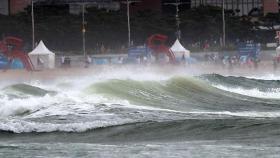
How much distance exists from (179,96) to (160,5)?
8296 centimetres

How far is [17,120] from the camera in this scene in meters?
19.0

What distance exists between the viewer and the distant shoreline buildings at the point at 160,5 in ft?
357

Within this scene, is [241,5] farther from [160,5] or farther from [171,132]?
[171,132]

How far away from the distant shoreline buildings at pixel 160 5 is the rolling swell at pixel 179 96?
75538mm

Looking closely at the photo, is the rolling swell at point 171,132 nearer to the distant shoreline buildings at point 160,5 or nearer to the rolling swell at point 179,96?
the rolling swell at point 179,96

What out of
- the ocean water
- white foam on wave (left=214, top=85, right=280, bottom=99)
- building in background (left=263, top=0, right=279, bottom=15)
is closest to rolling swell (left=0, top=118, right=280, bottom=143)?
the ocean water

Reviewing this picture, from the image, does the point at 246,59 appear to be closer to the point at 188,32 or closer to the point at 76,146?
the point at 188,32

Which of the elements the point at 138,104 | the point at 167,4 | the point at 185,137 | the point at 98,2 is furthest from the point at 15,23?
the point at 185,137

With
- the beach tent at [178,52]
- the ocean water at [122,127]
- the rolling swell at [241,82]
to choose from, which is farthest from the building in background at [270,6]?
the ocean water at [122,127]

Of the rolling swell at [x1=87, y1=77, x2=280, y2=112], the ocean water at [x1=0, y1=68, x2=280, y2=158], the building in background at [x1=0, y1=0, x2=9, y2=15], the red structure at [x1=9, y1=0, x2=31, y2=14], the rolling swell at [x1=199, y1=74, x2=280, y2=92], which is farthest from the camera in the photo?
the building in background at [x1=0, y1=0, x2=9, y2=15]

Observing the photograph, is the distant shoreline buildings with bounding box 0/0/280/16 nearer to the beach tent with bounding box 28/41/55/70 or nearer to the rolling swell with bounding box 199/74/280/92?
the beach tent with bounding box 28/41/55/70

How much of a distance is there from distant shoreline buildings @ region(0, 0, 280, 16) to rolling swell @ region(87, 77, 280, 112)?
75.5m

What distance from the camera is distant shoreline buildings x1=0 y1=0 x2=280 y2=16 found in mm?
108875

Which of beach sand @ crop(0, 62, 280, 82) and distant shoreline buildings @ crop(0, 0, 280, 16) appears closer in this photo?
beach sand @ crop(0, 62, 280, 82)
